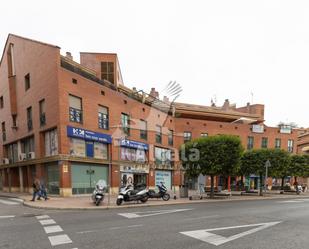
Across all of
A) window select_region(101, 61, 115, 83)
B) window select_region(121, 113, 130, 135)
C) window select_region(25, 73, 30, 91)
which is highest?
window select_region(101, 61, 115, 83)

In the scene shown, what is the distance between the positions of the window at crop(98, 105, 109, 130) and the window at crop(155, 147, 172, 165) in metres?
9.61

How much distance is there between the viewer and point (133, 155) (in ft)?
87.8

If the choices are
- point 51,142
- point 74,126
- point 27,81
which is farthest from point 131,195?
point 27,81

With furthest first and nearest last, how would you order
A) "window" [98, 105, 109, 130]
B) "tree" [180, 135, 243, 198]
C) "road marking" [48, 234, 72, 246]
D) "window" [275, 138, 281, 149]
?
"window" [275, 138, 281, 149] → "window" [98, 105, 109, 130] → "tree" [180, 135, 243, 198] → "road marking" [48, 234, 72, 246]

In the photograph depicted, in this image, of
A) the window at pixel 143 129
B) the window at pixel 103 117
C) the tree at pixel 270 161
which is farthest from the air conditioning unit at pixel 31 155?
the tree at pixel 270 161

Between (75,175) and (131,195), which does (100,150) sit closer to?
(75,175)

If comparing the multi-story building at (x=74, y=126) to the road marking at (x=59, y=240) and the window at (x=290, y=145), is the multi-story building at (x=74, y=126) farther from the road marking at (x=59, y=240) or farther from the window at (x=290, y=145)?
the window at (x=290, y=145)

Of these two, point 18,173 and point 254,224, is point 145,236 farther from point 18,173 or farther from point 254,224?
point 18,173

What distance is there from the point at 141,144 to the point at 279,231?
20897mm

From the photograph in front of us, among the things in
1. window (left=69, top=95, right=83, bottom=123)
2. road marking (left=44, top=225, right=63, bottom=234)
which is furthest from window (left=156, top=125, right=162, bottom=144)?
road marking (left=44, top=225, right=63, bottom=234)

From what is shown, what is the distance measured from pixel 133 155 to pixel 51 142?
925cm

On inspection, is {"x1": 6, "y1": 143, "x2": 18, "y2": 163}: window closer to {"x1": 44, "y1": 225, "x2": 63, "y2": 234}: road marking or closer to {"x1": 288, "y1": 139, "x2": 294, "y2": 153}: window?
{"x1": 44, "y1": 225, "x2": 63, "y2": 234}: road marking

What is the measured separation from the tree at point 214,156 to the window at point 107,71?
13655 millimetres

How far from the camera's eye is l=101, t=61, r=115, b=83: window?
90.9 feet
